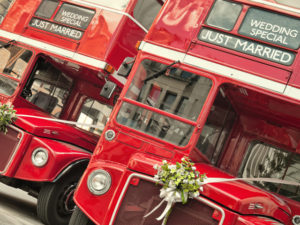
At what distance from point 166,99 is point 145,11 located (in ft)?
8.34

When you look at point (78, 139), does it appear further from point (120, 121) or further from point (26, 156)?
point (120, 121)

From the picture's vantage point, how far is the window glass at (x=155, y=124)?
13.6ft

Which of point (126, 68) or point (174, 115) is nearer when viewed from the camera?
point (174, 115)

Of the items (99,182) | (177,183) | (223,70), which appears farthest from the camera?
(223,70)

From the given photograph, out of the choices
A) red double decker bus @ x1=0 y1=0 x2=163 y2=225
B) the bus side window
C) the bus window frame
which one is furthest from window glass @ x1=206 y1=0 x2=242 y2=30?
the bus side window

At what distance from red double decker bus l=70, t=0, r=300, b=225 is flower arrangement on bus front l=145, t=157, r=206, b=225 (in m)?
0.12

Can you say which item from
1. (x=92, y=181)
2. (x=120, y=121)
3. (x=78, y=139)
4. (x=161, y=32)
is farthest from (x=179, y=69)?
(x=78, y=139)

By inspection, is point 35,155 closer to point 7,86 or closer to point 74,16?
point 7,86

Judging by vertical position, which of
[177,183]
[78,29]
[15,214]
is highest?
[78,29]

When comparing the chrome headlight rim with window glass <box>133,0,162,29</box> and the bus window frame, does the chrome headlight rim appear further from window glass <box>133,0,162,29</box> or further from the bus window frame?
window glass <box>133,0,162,29</box>

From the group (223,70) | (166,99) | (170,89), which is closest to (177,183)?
(166,99)

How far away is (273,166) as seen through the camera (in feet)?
16.4

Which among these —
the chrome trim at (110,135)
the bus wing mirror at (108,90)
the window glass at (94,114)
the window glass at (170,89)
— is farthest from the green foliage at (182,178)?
the window glass at (94,114)

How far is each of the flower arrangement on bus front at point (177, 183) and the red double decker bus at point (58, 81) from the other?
1.54m
